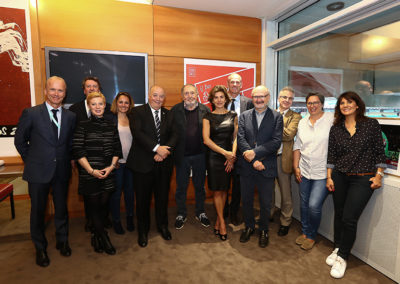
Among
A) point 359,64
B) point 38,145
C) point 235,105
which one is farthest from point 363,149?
point 38,145

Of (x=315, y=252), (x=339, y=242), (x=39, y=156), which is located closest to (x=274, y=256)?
(x=315, y=252)

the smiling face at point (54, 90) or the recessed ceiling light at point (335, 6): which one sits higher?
the recessed ceiling light at point (335, 6)

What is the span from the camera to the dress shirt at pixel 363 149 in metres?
2.21

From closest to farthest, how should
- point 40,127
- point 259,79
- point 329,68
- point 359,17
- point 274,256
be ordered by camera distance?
point 40,127, point 274,256, point 359,17, point 329,68, point 259,79

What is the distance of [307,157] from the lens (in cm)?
264

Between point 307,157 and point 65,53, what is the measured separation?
11.2ft

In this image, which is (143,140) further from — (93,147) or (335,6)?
(335,6)

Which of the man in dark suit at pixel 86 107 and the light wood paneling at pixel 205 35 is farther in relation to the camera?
the light wood paneling at pixel 205 35

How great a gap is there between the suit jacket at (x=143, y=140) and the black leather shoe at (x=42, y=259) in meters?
1.18

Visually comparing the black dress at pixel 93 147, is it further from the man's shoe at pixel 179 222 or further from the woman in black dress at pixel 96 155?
the man's shoe at pixel 179 222

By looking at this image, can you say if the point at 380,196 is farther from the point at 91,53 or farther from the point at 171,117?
the point at 91,53

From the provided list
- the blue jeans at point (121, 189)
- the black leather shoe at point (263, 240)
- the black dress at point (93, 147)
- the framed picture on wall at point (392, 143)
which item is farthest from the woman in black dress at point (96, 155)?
the framed picture on wall at point (392, 143)

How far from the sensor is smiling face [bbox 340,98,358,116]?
7.52 feet

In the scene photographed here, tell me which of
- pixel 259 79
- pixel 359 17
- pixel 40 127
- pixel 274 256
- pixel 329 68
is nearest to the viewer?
pixel 40 127
